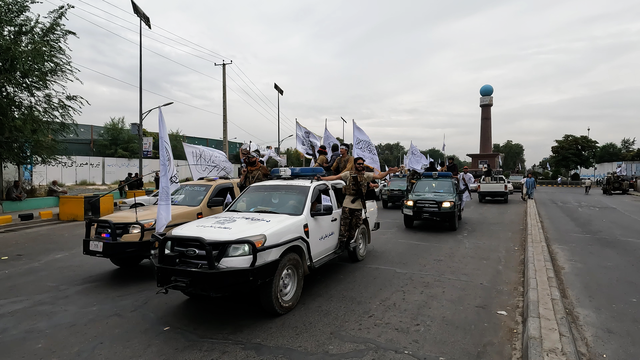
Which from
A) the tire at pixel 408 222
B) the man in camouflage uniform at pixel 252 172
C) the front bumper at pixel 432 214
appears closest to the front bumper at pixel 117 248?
the man in camouflage uniform at pixel 252 172

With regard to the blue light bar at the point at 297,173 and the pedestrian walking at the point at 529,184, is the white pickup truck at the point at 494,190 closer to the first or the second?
Result: the pedestrian walking at the point at 529,184

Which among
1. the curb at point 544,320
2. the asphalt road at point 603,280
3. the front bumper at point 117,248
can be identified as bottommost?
the asphalt road at point 603,280

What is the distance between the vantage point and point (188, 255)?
4.30 meters

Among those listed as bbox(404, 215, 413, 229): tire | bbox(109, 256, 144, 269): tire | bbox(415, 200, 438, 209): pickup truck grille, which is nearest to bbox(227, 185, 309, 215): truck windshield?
bbox(109, 256, 144, 269): tire

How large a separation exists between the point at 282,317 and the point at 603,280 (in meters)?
5.28

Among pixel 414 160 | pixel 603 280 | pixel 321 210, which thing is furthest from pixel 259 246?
pixel 414 160

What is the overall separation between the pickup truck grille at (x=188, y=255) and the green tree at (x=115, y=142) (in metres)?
50.0

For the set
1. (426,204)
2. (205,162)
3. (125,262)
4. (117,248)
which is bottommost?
(125,262)

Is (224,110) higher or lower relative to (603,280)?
higher

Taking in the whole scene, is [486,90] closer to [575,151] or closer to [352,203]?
[575,151]

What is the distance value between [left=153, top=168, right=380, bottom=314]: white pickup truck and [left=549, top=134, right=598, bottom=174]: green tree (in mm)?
64807

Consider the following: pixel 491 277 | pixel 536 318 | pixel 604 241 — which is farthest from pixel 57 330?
pixel 604 241

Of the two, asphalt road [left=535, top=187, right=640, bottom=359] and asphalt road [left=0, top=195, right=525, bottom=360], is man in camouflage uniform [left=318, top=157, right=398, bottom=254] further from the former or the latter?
asphalt road [left=535, top=187, right=640, bottom=359]

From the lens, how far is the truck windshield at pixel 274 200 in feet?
18.0
